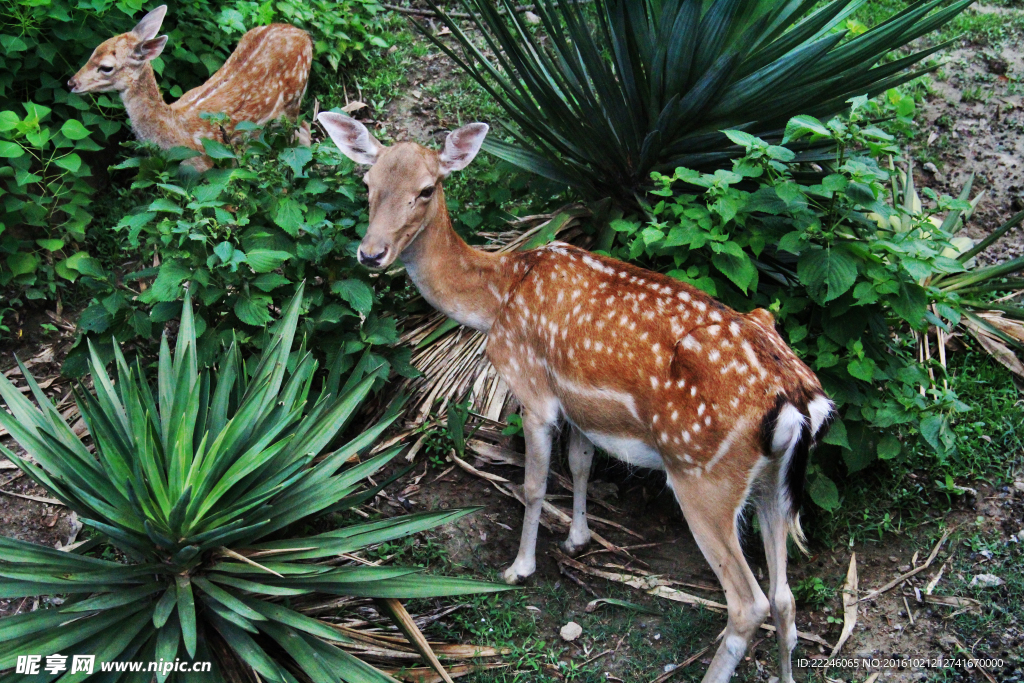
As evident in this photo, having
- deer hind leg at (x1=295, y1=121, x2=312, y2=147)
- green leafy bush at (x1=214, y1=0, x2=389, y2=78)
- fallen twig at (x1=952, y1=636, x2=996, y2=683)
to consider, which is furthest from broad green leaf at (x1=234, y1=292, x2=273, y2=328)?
fallen twig at (x1=952, y1=636, x2=996, y2=683)

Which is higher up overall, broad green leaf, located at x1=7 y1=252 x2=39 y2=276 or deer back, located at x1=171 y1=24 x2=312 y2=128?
deer back, located at x1=171 y1=24 x2=312 y2=128

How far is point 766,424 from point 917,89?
4621mm

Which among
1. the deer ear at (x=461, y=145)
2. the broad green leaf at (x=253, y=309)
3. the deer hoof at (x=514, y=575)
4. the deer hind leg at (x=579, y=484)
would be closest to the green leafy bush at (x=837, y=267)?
the deer ear at (x=461, y=145)

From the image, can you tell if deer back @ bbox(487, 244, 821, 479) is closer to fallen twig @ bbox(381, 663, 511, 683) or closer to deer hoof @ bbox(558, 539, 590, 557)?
deer hoof @ bbox(558, 539, 590, 557)

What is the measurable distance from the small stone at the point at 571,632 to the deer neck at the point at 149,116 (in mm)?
4404

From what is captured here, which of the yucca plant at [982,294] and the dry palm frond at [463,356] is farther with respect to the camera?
the dry palm frond at [463,356]

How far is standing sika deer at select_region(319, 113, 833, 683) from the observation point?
345 centimetres

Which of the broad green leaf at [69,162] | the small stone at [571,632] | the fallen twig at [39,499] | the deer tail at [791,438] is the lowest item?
the small stone at [571,632]

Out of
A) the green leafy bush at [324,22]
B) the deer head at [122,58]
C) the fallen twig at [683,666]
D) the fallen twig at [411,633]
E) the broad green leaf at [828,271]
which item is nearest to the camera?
the fallen twig at [411,633]

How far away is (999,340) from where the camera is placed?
5.07 metres

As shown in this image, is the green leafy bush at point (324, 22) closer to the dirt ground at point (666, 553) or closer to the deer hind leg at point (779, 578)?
the dirt ground at point (666, 553)

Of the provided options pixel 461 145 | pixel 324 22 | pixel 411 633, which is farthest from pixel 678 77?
pixel 324 22

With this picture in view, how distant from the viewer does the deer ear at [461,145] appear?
14.0ft

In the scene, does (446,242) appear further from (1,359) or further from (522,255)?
(1,359)
